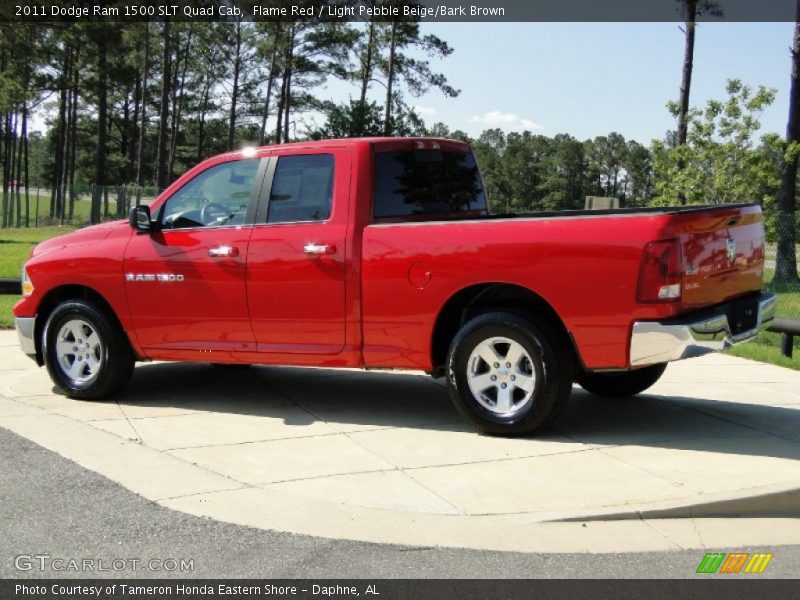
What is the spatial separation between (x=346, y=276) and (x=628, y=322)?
6.65ft

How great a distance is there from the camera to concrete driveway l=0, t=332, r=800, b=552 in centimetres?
465

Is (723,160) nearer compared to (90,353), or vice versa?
(90,353)

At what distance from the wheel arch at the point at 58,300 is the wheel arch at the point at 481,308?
2.88m

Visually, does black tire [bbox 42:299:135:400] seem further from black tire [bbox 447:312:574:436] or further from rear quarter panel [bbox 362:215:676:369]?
black tire [bbox 447:312:574:436]

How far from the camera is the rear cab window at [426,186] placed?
22.1 feet

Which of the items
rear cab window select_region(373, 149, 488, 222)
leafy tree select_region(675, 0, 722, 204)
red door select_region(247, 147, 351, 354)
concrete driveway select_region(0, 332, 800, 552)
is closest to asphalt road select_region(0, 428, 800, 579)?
concrete driveway select_region(0, 332, 800, 552)

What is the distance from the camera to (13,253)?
26.8 m

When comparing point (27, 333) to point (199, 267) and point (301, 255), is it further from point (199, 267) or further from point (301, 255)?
point (301, 255)

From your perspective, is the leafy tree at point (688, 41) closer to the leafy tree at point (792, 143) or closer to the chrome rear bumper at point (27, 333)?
the leafy tree at point (792, 143)

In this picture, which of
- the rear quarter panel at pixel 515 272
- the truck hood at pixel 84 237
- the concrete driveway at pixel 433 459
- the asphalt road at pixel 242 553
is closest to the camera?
the asphalt road at pixel 242 553

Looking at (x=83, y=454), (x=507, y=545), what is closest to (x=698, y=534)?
(x=507, y=545)

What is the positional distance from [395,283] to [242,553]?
263 centimetres

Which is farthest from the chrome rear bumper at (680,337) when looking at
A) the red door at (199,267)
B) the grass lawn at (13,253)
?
the grass lawn at (13,253)

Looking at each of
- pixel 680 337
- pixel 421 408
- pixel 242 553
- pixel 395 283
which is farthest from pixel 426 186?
pixel 242 553
